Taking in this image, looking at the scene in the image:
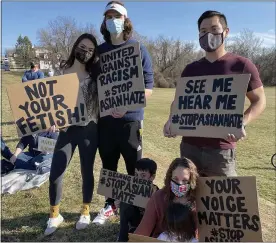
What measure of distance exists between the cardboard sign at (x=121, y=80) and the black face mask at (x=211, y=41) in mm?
671

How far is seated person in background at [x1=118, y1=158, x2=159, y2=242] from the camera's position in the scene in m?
3.21

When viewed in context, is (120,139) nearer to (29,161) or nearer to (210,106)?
(210,106)

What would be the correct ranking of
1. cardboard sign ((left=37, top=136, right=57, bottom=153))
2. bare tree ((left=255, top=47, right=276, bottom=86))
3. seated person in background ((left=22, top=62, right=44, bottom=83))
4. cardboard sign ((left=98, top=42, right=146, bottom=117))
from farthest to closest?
bare tree ((left=255, top=47, right=276, bottom=86)) < seated person in background ((left=22, top=62, right=44, bottom=83)) < cardboard sign ((left=37, top=136, right=57, bottom=153)) < cardboard sign ((left=98, top=42, right=146, bottom=117))

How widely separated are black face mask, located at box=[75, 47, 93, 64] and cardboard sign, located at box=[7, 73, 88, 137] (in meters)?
0.21

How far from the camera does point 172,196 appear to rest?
2.78m

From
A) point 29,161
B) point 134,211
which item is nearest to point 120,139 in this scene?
point 134,211

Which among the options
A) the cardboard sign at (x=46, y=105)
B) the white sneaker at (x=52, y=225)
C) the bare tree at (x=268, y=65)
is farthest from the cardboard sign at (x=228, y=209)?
the bare tree at (x=268, y=65)

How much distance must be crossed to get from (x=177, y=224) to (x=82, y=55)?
1.81m

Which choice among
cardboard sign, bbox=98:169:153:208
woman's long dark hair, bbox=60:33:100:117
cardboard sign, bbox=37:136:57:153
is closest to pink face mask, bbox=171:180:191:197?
cardboard sign, bbox=98:169:153:208

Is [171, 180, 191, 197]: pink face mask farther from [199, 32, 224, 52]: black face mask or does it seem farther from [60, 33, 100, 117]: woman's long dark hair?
[60, 33, 100, 117]: woman's long dark hair

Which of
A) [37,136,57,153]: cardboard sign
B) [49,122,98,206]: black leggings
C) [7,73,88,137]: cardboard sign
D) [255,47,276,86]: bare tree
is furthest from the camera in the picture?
[255,47,276,86]: bare tree

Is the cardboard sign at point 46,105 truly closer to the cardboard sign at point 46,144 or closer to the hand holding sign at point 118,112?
the hand holding sign at point 118,112

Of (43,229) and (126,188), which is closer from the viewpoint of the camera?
(126,188)

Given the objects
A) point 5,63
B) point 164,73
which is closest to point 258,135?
point 5,63
